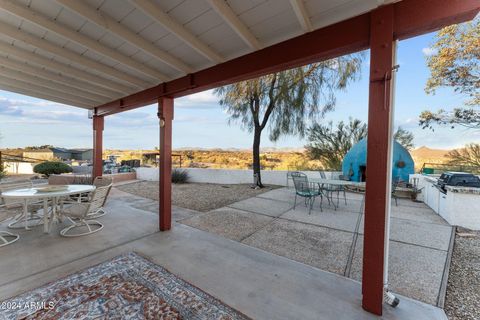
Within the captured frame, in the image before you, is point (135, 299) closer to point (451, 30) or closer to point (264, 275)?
point (264, 275)

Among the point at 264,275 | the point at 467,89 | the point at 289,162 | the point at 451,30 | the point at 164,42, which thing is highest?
the point at 451,30

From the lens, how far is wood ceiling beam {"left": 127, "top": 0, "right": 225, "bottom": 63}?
70.7 inches

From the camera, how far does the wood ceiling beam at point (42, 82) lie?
10.7 feet

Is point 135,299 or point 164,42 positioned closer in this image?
point 135,299

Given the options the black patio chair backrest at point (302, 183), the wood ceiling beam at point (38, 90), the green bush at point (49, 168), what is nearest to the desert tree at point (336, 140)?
the black patio chair backrest at point (302, 183)

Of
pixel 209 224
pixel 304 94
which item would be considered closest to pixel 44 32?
pixel 209 224

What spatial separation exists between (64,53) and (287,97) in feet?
20.8

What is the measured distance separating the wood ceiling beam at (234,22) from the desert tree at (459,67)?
7394 millimetres

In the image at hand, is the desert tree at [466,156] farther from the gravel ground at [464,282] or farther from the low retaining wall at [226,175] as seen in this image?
the gravel ground at [464,282]

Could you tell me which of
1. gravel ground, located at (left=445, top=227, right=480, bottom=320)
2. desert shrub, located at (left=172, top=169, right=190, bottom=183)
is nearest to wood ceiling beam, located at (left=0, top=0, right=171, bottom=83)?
gravel ground, located at (left=445, top=227, right=480, bottom=320)

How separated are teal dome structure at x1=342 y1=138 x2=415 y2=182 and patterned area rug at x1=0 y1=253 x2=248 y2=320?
714cm

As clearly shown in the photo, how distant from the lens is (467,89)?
248 inches

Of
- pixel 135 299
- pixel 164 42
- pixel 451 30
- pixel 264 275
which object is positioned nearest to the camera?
pixel 135 299

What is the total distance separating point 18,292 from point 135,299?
1.11m
